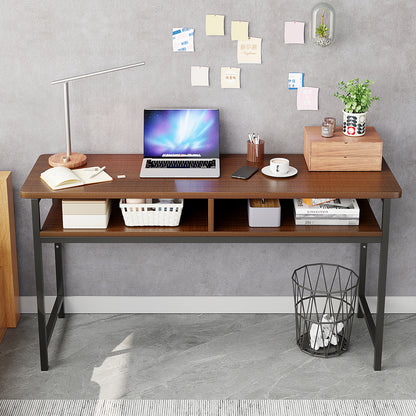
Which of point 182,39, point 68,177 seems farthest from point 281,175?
point 68,177

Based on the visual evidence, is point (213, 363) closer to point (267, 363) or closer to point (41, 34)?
point (267, 363)

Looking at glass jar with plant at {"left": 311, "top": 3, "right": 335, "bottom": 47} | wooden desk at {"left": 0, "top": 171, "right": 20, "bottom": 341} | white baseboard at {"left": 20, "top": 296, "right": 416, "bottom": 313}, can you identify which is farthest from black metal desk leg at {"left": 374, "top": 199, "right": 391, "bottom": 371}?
wooden desk at {"left": 0, "top": 171, "right": 20, "bottom": 341}

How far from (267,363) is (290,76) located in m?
1.24

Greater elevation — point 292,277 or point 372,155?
point 372,155

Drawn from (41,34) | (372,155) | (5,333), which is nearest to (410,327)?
(372,155)

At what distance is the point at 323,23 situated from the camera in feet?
9.61

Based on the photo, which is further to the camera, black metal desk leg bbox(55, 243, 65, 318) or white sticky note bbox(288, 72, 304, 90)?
black metal desk leg bbox(55, 243, 65, 318)

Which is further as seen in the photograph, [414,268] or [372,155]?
[414,268]

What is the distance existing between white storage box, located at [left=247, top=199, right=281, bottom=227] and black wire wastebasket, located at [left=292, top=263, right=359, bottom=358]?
1.18 feet

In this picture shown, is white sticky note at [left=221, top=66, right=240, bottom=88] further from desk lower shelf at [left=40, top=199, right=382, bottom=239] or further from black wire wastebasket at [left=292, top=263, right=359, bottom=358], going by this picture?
black wire wastebasket at [left=292, top=263, right=359, bottom=358]

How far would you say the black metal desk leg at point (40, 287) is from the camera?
277 cm

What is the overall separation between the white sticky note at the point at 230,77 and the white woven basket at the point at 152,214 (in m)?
0.59

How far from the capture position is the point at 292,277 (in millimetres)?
3189

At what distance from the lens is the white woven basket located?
2807mm
